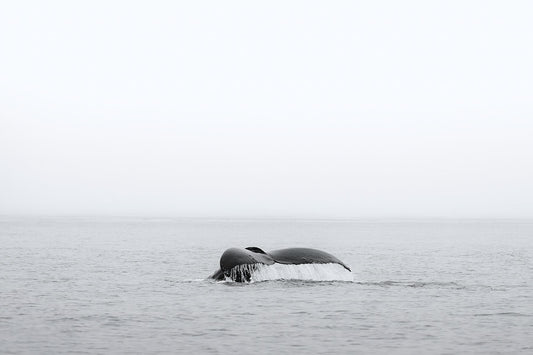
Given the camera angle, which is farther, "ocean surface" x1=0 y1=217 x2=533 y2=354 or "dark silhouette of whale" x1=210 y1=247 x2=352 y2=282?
"dark silhouette of whale" x1=210 y1=247 x2=352 y2=282

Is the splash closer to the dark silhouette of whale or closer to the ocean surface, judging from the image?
the dark silhouette of whale

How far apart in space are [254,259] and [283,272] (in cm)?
286

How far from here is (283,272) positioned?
33438 millimetres

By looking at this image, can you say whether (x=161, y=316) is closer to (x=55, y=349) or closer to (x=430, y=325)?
(x=55, y=349)

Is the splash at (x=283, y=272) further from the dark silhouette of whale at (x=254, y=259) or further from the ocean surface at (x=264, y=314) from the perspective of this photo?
the ocean surface at (x=264, y=314)

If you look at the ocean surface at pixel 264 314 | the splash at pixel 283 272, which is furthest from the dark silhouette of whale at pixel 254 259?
the ocean surface at pixel 264 314

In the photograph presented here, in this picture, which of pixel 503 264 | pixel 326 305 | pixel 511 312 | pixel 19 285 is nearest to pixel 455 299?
pixel 511 312

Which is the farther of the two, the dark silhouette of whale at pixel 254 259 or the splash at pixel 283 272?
the splash at pixel 283 272

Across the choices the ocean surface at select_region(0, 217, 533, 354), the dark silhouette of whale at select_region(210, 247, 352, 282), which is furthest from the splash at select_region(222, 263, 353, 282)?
the ocean surface at select_region(0, 217, 533, 354)

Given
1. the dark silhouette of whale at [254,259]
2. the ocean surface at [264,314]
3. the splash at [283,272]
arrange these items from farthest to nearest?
the splash at [283,272]
the dark silhouette of whale at [254,259]
the ocean surface at [264,314]

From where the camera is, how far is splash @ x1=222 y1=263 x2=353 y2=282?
32000 millimetres

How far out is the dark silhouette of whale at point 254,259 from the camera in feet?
101

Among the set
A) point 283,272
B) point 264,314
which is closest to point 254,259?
point 283,272

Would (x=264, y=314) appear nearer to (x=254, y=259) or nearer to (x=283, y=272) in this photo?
(x=254, y=259)
